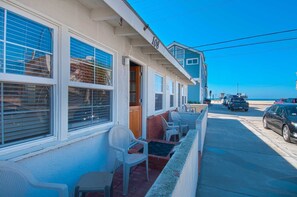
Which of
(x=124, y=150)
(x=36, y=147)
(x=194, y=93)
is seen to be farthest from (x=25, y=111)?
(x=194, y=93)

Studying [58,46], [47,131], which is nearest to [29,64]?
[58,46]

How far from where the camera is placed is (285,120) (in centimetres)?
646

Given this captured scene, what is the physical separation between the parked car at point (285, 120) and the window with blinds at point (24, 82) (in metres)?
7.48

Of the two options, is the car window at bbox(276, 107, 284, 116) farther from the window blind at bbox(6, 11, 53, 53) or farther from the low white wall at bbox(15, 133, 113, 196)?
the window blind at bbox(6, 11, 53, 53)

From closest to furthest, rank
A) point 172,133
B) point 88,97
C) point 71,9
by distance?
1. point 71,9
2. point 88,97
3. point 172,133

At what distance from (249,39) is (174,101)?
8.62m

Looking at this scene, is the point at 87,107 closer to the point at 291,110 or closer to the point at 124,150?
the point at 124,150

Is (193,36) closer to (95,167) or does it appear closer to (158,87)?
(158,87)

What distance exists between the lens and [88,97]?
2.75m

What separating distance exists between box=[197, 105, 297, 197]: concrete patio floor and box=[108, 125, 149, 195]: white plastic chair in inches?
48.1

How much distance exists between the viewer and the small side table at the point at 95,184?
6.14ft

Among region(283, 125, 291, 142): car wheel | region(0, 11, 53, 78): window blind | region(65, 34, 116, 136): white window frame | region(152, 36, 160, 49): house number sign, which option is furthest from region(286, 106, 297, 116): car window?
region(0, 11, 53, 78): window blind

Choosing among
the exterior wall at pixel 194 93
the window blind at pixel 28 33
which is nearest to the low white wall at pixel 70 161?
the window blind at pixel 28 33

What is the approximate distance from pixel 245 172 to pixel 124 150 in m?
2.83
